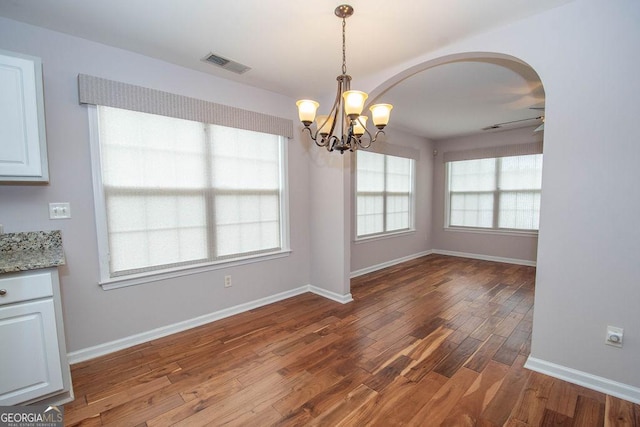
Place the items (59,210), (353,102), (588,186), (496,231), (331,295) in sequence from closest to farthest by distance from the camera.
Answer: (353,102) → (588,186) → (59,210) → (331,295) → (496,231)

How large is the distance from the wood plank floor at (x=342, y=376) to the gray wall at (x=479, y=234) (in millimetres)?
2523

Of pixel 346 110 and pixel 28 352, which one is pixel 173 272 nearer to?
pixel 28 352

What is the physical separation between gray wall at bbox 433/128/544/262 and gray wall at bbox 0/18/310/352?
5.05 metres

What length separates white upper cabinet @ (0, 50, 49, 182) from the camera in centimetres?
168

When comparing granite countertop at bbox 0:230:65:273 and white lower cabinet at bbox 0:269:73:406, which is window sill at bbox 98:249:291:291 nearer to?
granite countertop at bbox 0:230:65:273

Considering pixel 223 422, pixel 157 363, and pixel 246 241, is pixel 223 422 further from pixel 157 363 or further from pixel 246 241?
pixel 246 241

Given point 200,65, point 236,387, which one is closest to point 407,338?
point 236,387

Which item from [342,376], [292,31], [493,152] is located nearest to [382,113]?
[292,31]

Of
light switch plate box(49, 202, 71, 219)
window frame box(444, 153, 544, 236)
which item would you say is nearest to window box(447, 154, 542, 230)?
window frame box(444, 153, 544, 236)

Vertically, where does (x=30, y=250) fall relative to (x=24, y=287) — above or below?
above

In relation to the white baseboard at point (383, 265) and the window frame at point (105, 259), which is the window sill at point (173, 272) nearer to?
the window frame at point (105, 259)

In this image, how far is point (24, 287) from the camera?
1.60 metres

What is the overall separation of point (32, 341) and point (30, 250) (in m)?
0.72

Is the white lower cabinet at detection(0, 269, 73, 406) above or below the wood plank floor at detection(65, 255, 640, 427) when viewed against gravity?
above
